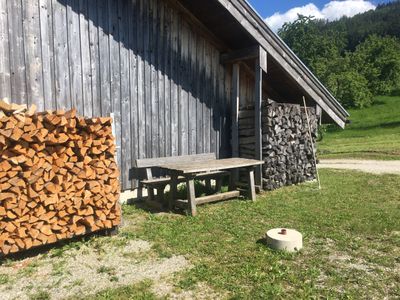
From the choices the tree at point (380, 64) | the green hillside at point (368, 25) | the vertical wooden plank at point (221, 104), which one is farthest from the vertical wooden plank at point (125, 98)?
the green hillside at point (368, 25)

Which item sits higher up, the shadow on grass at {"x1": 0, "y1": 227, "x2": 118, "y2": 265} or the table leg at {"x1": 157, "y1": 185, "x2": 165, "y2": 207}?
the table leg at {"x1": 157, "y1": 185, "x2": 165, "y2": 207}

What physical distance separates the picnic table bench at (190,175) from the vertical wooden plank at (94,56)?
1450 millimetres

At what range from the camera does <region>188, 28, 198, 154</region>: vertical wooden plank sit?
27.3ft

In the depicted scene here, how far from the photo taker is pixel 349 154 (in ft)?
55.2

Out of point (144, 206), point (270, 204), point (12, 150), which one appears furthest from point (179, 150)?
point (12, 150)

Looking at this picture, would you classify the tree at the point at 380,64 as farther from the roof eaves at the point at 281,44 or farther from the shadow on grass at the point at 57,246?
the shadow on grass at the point at 57,246

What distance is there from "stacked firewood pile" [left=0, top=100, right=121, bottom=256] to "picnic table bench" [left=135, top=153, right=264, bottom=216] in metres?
1.46

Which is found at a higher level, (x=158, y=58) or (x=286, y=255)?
(x=158, y=58)

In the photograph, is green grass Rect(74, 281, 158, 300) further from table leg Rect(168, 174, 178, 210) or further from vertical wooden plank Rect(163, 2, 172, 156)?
vertical wooden plank Rect(163, 2, 172, 156)

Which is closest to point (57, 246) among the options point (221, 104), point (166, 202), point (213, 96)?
point (166, 202)

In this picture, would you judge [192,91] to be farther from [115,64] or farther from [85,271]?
[85,271]

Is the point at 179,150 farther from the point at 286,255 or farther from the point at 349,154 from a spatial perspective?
the point at 349,154

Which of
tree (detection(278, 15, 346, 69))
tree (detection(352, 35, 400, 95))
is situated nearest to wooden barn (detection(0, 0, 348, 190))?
tree (detection(278, 15, 346, 69))

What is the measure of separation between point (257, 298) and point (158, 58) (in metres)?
5.62
